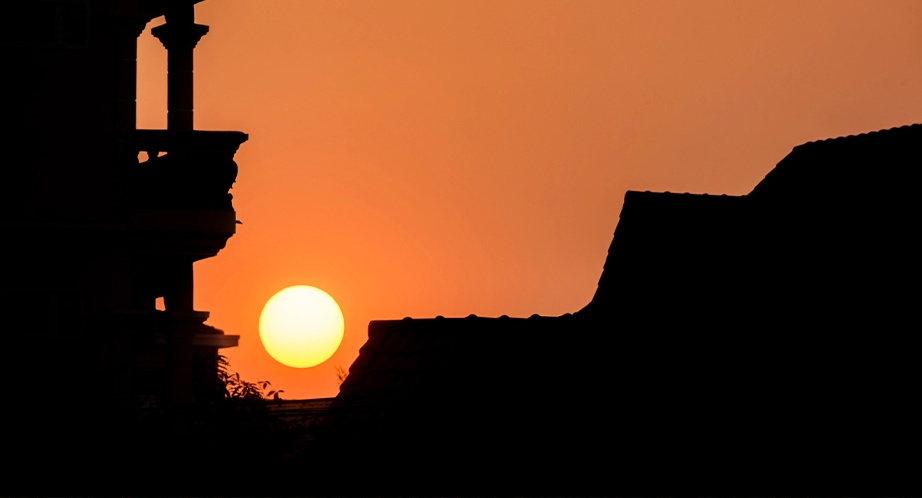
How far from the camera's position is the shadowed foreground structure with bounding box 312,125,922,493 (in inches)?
601

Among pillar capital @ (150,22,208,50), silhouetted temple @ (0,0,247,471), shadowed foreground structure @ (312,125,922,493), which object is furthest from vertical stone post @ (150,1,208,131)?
shadowed foreground structure @ (312,125,922,493)

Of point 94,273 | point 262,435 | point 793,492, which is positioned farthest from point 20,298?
point 793,492

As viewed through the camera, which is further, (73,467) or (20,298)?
(20,298)

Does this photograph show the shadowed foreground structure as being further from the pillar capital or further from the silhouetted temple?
A: the pillar capital

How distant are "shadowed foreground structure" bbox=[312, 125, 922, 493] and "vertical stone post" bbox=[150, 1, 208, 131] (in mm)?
4885

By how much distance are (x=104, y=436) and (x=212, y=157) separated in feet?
12.6

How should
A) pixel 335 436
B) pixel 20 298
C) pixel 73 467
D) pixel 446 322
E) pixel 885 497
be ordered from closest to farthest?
pixel 885 497
pixel 73 467
pixel 20 298
pixel 335 436
pixel 446 322

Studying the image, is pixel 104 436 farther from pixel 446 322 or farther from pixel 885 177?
pixel 885 177

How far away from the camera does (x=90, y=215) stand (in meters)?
18.0

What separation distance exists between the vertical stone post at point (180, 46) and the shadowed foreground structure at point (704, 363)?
4885 millimetres

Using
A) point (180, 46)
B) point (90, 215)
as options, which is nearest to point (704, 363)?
point (90, 215)

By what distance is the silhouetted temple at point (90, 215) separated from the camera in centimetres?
1750

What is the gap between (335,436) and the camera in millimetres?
20859

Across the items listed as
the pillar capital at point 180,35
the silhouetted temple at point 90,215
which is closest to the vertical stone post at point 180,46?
the pillar capital at point 180,35
